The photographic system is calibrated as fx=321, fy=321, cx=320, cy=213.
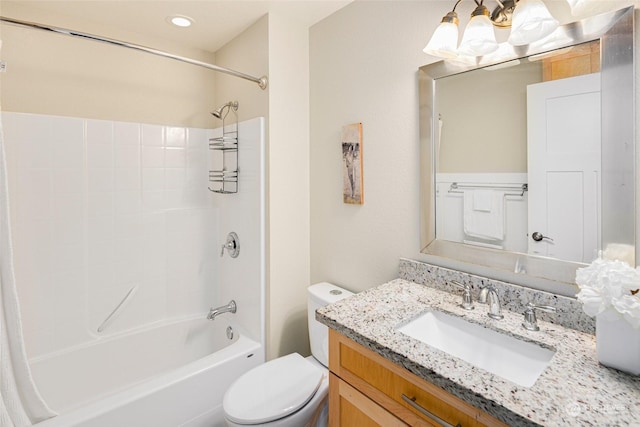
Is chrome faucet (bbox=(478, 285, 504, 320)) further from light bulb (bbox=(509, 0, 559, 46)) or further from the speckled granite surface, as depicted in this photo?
light bulb (bbox=(509, 0, 559, 46))

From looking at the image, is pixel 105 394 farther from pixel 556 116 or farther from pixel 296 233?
pixel 556 116

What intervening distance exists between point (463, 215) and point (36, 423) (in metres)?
1.86

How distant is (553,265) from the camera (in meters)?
1.09

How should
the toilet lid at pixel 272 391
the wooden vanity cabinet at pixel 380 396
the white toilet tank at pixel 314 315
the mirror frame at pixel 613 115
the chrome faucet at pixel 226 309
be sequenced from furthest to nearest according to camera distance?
1. the chrome faucet at pixel 226 309
2. the white toilet tank at pixel 314 315
3. the toilet lid at pixel 272 391
4. the mirror frame at pixel 613 115
5. the wooden vanity cabinet at pixel 380 396

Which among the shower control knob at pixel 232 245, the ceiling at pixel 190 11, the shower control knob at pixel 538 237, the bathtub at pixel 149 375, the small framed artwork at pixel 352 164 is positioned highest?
the ceiling at pixel 190 11

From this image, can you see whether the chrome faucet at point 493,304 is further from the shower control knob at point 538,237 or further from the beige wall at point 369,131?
the beige wall at point 369,131

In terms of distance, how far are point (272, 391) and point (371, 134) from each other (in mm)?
1306

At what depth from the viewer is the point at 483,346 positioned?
108 cm

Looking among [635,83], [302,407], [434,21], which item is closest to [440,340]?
[302,407]

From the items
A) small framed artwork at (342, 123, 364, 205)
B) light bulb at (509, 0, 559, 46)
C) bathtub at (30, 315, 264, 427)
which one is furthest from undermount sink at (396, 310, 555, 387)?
bathtub at (30, 315, 264, 427)

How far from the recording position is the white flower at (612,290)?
735 millimetres

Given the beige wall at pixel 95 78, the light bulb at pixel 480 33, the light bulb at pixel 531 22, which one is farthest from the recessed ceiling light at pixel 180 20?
the light bulb at pixel 531 22

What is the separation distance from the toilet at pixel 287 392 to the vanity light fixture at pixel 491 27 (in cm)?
124

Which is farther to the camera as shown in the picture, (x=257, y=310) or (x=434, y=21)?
(x=257, y=310)
